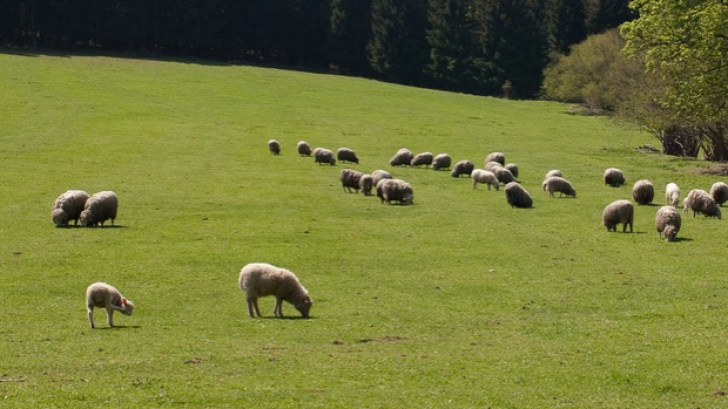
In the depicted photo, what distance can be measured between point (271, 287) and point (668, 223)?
15674 mm

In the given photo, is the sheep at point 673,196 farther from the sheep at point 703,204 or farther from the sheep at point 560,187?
the sheep at point 560,187

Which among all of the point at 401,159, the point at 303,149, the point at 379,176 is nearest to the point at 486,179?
the point at 379,176

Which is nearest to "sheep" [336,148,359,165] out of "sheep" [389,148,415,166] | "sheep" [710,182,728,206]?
"sheep" [389,148,415,166]

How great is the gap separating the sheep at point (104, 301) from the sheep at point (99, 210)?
14518 mm

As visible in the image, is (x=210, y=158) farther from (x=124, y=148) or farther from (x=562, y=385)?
(x=562, y=385)

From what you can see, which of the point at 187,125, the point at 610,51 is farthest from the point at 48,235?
the point at 610,51

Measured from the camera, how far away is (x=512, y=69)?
12731 centimetres

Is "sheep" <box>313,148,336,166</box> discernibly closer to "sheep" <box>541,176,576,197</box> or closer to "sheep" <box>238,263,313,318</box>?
"sheep" <box>541,176,576,197</box>

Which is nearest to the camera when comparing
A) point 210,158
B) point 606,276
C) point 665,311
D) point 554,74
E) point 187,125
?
point 665,311

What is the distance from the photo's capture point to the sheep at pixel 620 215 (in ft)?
107

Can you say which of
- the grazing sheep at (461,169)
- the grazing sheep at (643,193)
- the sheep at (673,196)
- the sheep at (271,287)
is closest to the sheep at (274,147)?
the grazing sheep at (461,169)

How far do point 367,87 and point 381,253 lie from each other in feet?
276

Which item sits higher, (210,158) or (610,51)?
(610,51)

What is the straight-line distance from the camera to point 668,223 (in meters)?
31.2
